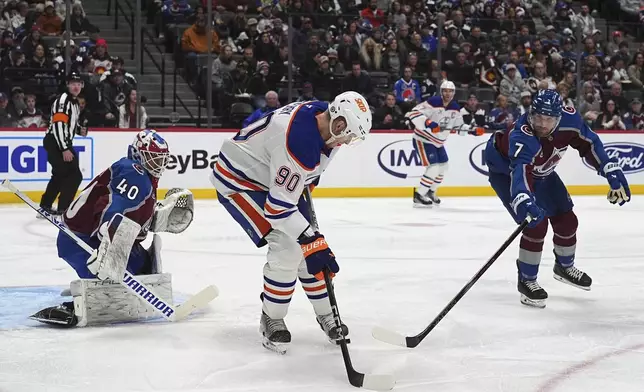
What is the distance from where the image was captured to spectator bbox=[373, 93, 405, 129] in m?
10.6

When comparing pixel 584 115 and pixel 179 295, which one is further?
pixel 584 115

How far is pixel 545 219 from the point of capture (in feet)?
14.2

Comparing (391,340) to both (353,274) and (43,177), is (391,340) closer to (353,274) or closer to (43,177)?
(353,274)

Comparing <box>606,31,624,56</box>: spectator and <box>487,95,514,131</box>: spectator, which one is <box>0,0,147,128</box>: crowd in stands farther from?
<box>606,31,624,56</box>: spectator

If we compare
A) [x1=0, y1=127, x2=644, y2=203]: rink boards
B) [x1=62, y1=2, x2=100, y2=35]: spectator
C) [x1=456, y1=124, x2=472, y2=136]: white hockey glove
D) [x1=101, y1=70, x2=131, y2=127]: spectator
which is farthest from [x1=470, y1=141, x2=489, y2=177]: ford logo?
[x1=62, y1=2, x2=100, y2=35]: spectator

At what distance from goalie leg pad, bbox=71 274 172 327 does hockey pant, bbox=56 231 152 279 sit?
0.19 metres

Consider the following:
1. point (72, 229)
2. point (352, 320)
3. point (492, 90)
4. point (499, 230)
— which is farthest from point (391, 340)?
point (492, 90)

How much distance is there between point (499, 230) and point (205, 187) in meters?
3.82

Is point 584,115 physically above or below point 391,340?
below

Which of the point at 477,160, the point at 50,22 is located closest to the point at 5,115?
the point at 50,22

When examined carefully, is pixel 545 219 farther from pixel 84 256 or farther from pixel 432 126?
pixel 432 126

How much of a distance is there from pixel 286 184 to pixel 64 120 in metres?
5.09

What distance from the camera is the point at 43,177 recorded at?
9.06 m

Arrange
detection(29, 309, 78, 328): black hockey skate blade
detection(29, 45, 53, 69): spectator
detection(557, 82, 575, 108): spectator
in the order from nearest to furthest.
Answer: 1. detection(29, 309, 78, 328): black hockey skate blade
2. detection(29, 45, 53, 69): spectator
3. detection(557, 82, 575, 108): spectator
